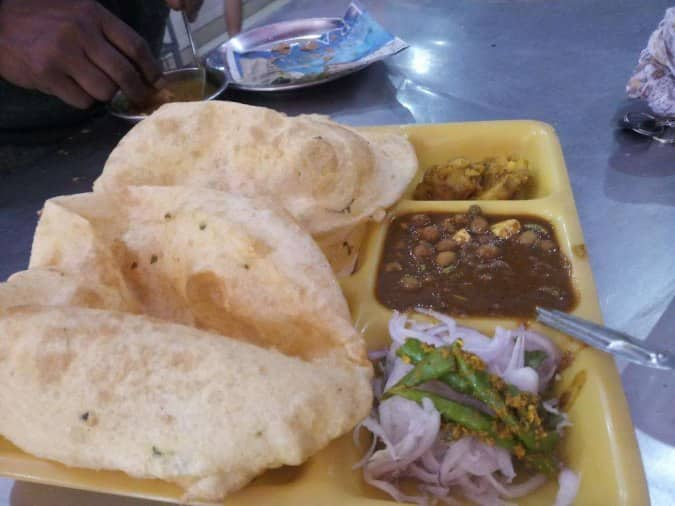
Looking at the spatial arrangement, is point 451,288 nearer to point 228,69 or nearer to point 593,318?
point 593,318

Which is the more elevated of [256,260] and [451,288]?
[256,260]

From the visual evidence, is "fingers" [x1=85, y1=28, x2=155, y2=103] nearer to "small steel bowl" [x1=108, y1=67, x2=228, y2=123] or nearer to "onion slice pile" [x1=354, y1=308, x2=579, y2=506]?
"small steel bowl" [x1=108, y1=67, x2=228, y2=123]

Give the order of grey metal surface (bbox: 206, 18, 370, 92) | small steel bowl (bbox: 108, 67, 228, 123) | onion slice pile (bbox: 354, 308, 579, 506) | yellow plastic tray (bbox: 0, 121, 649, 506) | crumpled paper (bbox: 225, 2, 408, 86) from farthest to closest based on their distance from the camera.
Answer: grey metal surface (bbox: 206, 18, 370, 92) < crumpled paper (bbox: 225, 2, 408, 86) < small steel bowl (bbox: 108, 67, 228, 123) < onion slice pile (bbox: 354, 308, 579, 506) < yellow plastic tray (bbox: 0, 121, 649, 506)

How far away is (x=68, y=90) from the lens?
232cm

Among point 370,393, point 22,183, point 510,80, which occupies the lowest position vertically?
point 22,183

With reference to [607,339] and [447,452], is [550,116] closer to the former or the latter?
[607,339]

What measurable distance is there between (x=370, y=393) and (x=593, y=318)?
59cm

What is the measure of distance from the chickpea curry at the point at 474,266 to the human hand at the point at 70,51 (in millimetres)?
1453

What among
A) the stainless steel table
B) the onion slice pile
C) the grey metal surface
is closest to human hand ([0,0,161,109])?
the stainless steel table

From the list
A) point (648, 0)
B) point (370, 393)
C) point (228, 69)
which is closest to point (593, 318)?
point (370, 393)

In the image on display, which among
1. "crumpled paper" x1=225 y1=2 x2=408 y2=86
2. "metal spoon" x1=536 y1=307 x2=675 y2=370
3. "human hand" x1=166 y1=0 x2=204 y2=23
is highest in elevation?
"human hand" x1=166 y1=0 x2=204 y2=23

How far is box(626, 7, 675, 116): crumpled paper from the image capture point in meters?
2.05

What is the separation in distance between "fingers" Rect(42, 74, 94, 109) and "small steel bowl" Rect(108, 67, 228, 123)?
0.15 meters

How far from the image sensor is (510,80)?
8.78ft
